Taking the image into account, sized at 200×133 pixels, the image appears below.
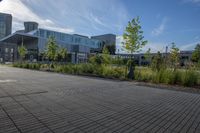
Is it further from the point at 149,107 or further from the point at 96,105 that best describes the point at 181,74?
the point at 96,105

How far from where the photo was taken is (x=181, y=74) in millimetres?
11594

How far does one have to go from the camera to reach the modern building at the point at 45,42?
48.3m

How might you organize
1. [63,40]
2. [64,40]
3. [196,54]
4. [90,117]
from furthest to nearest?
1. [64,40]
2. [63,40]
3. [196,54]
4. [90,117]

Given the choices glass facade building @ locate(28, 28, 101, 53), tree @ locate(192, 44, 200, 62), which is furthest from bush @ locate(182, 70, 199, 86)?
glass facade building @ locate(28, 28, 101, 53)

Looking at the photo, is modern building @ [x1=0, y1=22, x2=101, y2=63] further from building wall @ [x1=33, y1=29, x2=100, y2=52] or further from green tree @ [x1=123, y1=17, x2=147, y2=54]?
green tree @ [x1=123, y1=17, x2=147, y2=54]

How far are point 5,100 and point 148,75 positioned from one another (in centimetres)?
1050

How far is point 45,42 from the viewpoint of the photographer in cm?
4969

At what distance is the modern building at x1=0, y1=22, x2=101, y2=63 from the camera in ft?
158

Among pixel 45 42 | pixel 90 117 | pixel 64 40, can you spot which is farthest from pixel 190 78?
pixel 64 40

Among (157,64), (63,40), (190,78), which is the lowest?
(190,78)

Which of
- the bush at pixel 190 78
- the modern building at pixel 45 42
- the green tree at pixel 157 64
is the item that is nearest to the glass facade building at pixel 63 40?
the modern building at pixel 45 42

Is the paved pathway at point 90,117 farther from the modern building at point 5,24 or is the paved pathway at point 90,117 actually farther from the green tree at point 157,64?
the modern building at point 5,24

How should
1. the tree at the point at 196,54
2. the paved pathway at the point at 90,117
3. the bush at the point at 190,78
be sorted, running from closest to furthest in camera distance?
the paved pathway at the point at 90,117
the bush at the point at 190,78
the tree at the point at 196,54

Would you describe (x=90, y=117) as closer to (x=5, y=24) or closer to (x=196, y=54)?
(x=196, y=54)
